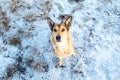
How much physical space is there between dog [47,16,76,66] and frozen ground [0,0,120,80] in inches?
24.1

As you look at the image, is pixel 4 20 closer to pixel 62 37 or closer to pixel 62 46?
pixel 62 46

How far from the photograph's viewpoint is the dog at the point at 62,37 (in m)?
8.25

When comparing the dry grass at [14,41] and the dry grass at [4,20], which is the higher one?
the dry grass at [4,20]

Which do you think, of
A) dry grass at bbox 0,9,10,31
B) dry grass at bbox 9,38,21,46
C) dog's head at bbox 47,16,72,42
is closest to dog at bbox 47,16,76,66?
dog's head at bbox 47,16,72,42

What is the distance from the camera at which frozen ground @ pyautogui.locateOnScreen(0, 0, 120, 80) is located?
916 cm

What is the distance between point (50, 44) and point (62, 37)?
170cm

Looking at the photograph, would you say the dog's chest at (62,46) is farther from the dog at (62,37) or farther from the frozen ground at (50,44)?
A: the frozen ground at (50,44)

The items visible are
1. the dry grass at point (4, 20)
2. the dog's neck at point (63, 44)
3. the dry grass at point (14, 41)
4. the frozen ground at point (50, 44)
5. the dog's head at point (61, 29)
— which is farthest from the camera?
the dry grass at point (4, 20)

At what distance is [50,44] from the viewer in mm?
9977

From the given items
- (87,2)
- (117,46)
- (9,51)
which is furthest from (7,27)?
(117,46)

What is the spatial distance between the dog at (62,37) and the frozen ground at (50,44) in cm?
61

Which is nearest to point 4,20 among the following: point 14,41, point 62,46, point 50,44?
point 14,41

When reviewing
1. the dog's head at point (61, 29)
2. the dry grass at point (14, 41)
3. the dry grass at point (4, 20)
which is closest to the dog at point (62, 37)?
the dog's head at point (61, 29)

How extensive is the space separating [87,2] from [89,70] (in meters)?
3.31
